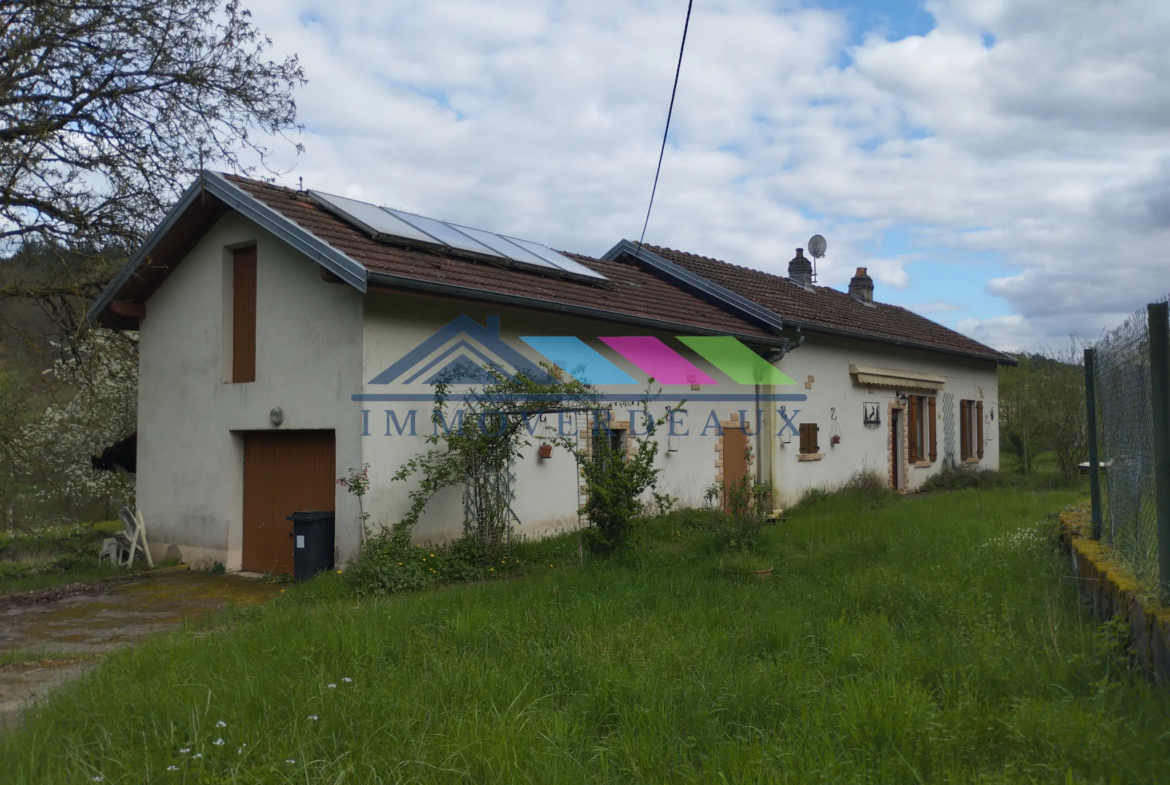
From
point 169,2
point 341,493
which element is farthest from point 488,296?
point 169,2

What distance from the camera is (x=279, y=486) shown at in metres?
10.5

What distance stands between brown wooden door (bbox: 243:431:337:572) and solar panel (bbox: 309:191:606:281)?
2723 millimetres

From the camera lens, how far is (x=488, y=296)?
32.6 ft

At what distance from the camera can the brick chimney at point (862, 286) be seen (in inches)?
969

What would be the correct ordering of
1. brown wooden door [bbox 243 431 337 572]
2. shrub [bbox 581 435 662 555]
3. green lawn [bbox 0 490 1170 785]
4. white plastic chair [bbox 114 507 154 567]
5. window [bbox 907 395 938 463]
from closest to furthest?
1. green lawn [bbox 0 490 1170 785]
2. shrub [bbox 581 435 662 555]
3. brown wooden door [bbox 243 431 337 572]
4. white plastic chair [bbox 114 507 154 567]
5. window [bbox 907 395 938 463]

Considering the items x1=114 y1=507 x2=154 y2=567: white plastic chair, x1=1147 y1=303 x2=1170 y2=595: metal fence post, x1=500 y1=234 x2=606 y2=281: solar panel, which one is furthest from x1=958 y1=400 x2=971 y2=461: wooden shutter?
x1=1147 y1=303 x2=1170 y2=595: metal fence post

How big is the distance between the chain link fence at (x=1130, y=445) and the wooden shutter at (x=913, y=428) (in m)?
14.4

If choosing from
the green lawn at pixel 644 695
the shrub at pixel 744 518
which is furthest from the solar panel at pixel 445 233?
the green lawn at pixel 644 695

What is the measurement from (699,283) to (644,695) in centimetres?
1291

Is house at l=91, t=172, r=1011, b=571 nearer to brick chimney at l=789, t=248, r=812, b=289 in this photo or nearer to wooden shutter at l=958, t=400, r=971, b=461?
brick chimney at l=789, t=248, r=812, b=289

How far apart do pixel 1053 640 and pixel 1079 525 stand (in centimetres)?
311

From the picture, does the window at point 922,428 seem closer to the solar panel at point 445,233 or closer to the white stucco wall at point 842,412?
the white stucco wall at point 842,412

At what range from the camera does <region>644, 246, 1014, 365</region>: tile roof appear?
1688cm

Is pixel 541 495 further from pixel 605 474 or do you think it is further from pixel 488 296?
pixel 488 296
